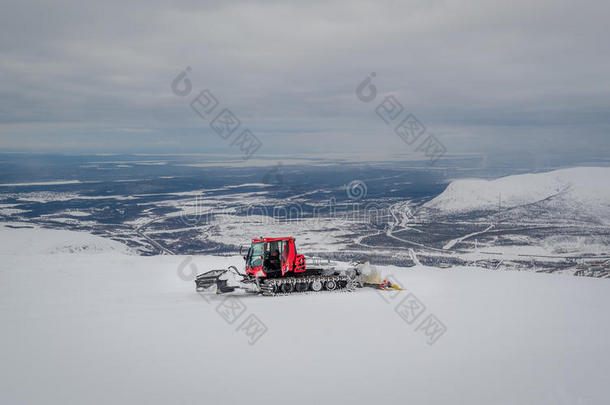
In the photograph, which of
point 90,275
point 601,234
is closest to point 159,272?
point 90,275

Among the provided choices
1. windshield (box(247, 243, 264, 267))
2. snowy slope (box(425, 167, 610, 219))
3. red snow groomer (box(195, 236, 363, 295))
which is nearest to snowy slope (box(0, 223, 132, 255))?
windshield (box(247, 243, 264, 267))

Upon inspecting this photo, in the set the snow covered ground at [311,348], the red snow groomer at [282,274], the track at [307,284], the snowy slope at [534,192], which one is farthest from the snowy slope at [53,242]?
the snowy slope at [534,192]

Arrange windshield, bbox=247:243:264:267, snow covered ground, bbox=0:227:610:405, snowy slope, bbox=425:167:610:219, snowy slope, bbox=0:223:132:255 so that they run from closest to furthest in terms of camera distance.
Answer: snow covered ground, bbox=0:227:610:405 < windshield, bbox=247:243:264:267 < snowy slope, bbox=0:223:132:255 < snowy slope, bbox=425:167:610:219

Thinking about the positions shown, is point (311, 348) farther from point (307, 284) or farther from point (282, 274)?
point (282, 274)

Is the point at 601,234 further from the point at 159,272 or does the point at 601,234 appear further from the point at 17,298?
the point at 17,298

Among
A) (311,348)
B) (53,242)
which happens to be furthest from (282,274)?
(53,242)

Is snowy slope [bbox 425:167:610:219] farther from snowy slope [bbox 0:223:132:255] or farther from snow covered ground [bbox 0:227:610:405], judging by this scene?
snow covered ground [bbox 0:227:610:405]
